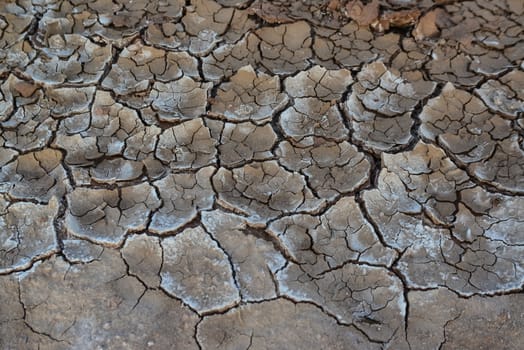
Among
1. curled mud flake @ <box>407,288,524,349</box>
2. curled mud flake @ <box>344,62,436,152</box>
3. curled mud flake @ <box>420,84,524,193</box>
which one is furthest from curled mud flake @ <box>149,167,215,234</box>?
curled mud flake @ <box>420,84,524,193</box>

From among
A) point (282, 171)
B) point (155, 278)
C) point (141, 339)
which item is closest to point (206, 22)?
point (282, 171)

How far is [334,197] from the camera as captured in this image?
7.95 ft

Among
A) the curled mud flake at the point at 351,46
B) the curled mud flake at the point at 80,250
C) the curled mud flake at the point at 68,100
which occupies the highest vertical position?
the curled mud flake at the point at 351,46

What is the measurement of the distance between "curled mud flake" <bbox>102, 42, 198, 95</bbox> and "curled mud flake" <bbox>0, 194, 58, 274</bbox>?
0.71 m

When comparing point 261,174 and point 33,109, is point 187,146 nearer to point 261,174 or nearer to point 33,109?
point 261,174

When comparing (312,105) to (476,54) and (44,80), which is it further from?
(44,80)

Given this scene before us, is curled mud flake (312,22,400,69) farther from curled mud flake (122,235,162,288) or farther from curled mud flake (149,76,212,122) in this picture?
curled mud flake (122,235,162,288)

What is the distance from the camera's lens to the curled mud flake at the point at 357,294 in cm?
212

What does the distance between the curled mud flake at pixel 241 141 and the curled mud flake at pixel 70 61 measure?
2.18ft

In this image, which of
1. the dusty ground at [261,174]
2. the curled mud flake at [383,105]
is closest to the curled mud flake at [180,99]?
the dusty ground at [261,174]

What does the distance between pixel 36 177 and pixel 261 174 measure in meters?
0.94

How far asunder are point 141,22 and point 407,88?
1.38 meters

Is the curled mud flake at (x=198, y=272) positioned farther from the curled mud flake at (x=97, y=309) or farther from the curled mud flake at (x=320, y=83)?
the curled mud flake at (x=320, y=83)

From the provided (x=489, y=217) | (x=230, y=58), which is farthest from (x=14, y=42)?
(x=489, y=217)
